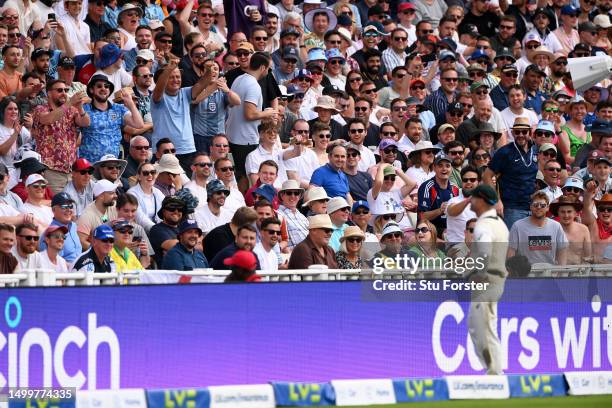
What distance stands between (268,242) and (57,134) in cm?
306

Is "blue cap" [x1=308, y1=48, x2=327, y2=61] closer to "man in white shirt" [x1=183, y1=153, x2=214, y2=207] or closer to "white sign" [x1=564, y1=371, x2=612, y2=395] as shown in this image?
"man in white shirt" [x1=183, y1=153, x2=214, y2=207]

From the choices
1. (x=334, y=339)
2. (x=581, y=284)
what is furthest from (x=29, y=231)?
(x=581, y=284)

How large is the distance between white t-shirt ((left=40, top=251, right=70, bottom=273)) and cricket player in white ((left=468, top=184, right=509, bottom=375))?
3741 millimetres

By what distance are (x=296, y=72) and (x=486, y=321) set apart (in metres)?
7.41

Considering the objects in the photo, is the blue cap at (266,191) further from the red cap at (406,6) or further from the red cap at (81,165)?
the red cap at (406,6)

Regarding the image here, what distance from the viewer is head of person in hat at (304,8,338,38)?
21.8m

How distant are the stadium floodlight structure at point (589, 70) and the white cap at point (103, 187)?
22.3 ft

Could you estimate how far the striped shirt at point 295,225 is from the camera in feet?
54.2

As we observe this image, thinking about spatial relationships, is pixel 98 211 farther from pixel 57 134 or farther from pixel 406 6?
pixel 406 6

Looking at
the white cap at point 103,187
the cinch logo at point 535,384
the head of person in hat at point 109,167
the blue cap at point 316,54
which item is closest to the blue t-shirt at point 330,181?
the head of person in hat at point 109,167

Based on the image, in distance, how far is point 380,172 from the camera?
18062 mm

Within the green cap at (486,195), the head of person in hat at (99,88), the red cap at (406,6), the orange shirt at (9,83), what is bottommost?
the green cap at (486,195)

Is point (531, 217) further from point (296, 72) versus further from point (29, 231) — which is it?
point (29, 231)

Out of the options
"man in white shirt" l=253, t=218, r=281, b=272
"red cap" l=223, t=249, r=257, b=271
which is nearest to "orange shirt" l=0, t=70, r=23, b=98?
"man in white shirt" l=253, t=218, r=281, b=272
